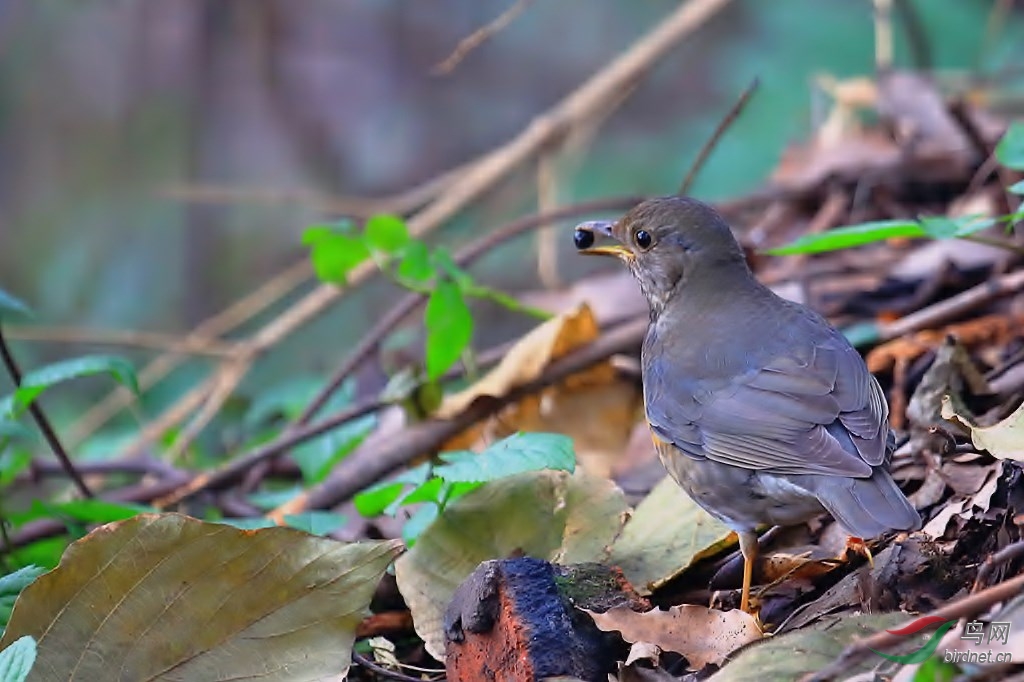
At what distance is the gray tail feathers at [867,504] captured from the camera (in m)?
2.55

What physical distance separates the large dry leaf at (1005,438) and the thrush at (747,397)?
201 millimetres

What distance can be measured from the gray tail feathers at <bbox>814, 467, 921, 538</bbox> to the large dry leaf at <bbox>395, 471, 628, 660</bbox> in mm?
547

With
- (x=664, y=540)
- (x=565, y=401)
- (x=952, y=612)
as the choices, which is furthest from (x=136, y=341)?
(x=952, y=612)

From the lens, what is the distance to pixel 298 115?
938 centimetres

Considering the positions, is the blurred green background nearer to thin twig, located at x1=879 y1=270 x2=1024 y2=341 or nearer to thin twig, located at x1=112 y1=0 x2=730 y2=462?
thin twig, located at x1=112 y1=0 x2=730 y2=462

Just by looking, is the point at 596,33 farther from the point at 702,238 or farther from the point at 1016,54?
the point at 702,238

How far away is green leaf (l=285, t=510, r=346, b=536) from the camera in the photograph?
3219mm

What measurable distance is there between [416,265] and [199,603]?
1471mm

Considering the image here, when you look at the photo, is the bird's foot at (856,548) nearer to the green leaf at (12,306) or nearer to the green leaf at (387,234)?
the green leaf at (387,234)

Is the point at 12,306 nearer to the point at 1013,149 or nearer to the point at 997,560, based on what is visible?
the point at 997,560

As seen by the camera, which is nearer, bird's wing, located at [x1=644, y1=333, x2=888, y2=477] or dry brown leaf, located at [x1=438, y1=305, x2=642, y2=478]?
bird's wing, located at [x1=644, y1=333, x2=888, y2=477]

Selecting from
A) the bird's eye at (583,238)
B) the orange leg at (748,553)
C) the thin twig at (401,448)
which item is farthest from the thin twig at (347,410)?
the orange leg at (748,553)

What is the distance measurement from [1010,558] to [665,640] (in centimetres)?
66

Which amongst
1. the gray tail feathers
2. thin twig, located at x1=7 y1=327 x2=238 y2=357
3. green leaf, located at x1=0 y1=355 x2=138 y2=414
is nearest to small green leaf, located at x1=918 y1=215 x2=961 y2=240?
the gray tail feathers
